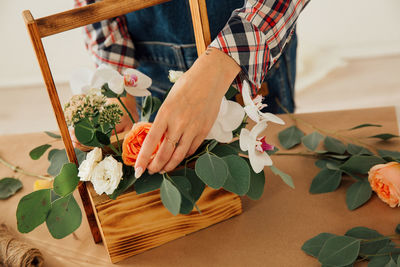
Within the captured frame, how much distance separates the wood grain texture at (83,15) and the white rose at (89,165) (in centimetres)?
20

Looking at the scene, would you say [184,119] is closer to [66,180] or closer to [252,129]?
[252,129]

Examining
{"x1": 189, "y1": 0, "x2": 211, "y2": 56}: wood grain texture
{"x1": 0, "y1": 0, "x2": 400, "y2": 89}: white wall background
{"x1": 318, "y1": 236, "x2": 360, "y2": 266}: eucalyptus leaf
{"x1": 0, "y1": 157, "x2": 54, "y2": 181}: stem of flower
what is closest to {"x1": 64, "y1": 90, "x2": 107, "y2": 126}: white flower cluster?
{"x1": 189, "y1": 0, "x2": 211, "y2": 56}: wood grain texture

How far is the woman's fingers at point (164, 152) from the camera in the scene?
709 mm

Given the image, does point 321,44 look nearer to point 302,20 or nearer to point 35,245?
point 302,20

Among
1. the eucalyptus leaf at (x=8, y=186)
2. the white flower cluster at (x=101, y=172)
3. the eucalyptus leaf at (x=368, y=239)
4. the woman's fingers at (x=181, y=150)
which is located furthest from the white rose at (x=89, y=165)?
the eucalyptus leaf at (x=368, y=239)

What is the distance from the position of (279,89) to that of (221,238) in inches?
25.3

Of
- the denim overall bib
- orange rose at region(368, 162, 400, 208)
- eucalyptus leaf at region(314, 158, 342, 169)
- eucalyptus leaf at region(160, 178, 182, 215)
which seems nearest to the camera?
eucalyptus leaf at region(160, 178, 182, 215)

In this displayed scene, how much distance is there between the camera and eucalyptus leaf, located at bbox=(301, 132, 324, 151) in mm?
960

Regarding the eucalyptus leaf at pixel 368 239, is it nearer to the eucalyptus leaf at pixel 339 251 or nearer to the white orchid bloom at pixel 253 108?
the eucalyptus leaf at pixel 339 251

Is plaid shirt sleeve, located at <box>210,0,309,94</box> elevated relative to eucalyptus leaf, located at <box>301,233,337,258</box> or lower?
elevated

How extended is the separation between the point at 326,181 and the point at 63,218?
502 millimetres

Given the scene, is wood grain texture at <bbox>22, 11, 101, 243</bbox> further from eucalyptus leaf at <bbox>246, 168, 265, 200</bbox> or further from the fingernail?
eucalyptus leaf at <bbox>246, 168, 265, 200</bbox>

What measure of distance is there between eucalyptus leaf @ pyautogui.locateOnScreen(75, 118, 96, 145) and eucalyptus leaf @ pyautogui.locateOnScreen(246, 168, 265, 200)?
285 mm

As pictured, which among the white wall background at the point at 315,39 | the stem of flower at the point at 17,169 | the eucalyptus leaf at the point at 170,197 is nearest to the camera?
the eucalyptus leaf at the point at 170,197
